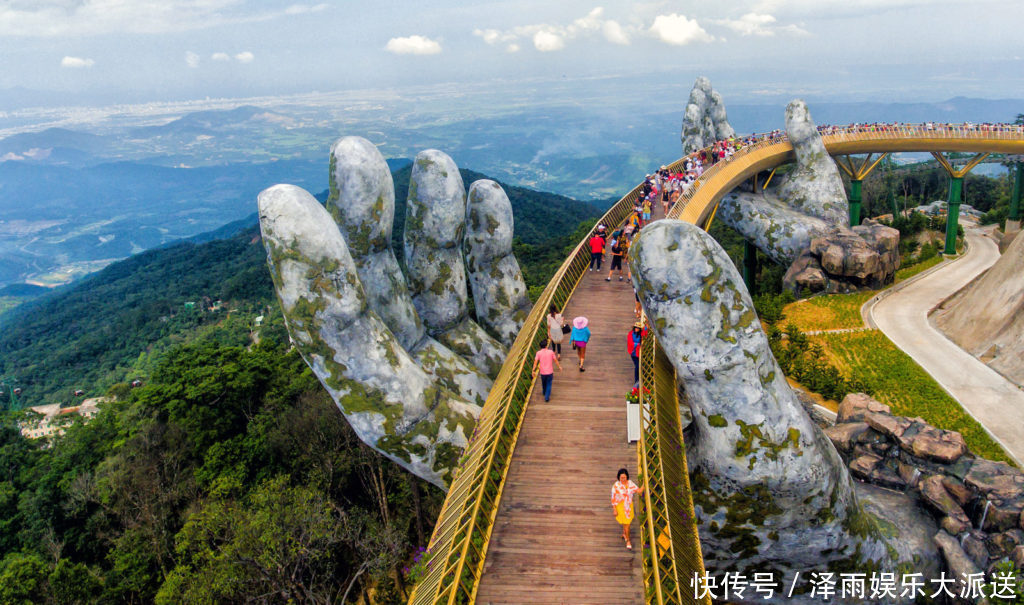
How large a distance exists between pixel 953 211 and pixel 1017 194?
22.9ft

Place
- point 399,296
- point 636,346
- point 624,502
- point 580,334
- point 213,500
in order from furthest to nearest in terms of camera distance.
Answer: point 213,500
point 399,296
point 580,334
point 636,346
point 624,502

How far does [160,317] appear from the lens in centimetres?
7344

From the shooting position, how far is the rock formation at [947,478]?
15.1 meters

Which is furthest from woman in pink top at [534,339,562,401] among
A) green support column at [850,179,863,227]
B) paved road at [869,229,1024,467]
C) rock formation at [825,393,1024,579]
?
green support column at [850,179,863,227]

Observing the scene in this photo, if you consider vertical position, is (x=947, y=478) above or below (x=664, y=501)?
below

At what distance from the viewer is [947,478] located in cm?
1648

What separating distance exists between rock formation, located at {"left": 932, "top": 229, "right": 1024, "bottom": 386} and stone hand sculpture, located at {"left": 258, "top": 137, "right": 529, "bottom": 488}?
17168mm

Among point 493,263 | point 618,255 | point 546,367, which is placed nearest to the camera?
point 546,367

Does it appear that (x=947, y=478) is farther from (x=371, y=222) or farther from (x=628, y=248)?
(x=371, y=222)

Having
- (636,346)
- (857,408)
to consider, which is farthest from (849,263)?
(636,346)

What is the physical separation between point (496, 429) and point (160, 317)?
74.9 m

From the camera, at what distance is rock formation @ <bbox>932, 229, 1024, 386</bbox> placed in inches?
859

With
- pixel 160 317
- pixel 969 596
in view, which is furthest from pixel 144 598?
pixel 160 317

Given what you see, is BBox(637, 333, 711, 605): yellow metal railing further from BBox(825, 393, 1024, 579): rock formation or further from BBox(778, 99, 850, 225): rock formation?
BBox(778, 99, 850, 225): rock formation
